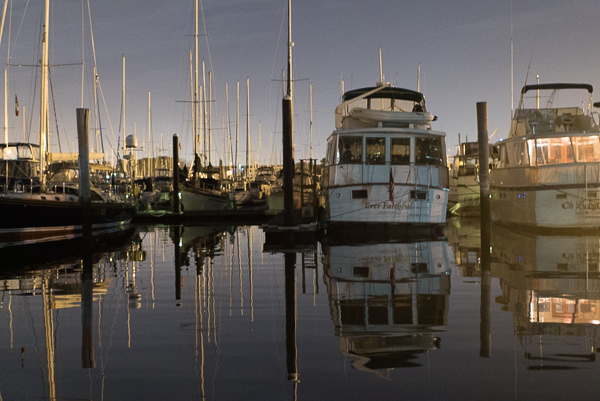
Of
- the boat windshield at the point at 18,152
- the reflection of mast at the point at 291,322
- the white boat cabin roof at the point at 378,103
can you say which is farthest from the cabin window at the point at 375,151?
the boat windshield at the point at 18,152

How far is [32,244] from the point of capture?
20578 mm

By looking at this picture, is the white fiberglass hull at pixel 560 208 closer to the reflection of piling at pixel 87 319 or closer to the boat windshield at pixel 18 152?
the reflection of piling at pixel 87 319

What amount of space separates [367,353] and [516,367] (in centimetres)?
143

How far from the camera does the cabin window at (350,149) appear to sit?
67.7ft

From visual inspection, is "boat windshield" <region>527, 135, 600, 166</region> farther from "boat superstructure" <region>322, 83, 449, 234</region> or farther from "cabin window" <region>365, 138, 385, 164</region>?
"cabin window" <region>365, 138, 385, 164</region>

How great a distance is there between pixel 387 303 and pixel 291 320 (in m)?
1.71

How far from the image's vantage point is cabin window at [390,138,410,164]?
20734 millimetres

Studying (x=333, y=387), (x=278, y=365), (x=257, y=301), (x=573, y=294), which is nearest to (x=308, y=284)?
(x=257, y=301)

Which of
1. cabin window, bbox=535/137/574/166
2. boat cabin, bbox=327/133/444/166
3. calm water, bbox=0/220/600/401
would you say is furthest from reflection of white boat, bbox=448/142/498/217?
calm water, bbox=0/220/600/401

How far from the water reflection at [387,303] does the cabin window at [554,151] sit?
8246 mm

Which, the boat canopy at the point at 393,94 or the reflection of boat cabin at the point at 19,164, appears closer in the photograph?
the boat canopy at the point at 393,94

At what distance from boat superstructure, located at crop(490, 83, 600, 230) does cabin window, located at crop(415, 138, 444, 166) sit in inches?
147

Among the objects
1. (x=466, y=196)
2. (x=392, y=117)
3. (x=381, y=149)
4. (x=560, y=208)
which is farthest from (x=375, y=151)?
(x=466, y=196)

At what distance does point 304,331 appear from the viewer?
23.6 ft
